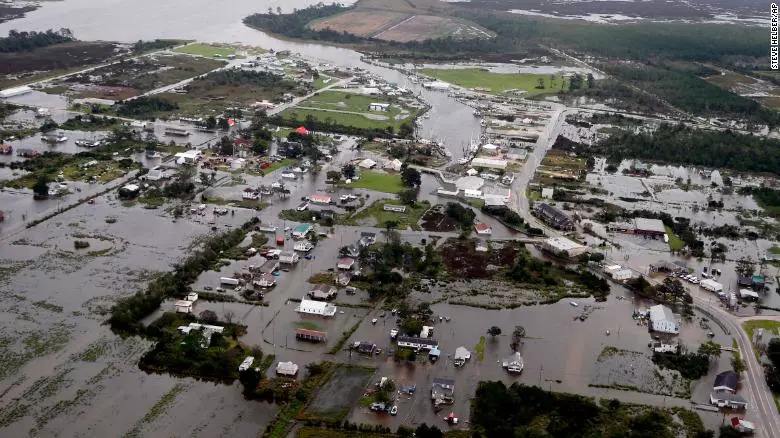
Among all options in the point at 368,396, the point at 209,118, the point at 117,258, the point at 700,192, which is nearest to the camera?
the point at 368,396

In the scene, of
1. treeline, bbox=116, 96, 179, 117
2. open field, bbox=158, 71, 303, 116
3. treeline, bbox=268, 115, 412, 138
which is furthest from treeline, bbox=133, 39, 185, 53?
treeline, bbox=268, 115, 412, 138

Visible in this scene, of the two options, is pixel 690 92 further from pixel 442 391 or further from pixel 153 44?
pixel 153 44

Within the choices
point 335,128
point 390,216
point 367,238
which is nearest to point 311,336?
point 367,238

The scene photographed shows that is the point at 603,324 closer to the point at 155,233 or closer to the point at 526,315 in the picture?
the point at 526,315

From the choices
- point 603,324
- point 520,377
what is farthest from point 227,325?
point 603,324

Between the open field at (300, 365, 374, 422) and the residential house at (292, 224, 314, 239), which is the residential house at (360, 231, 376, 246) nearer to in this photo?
the residential house at (292, 224, 314, 239)

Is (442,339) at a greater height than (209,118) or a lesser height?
lesser
